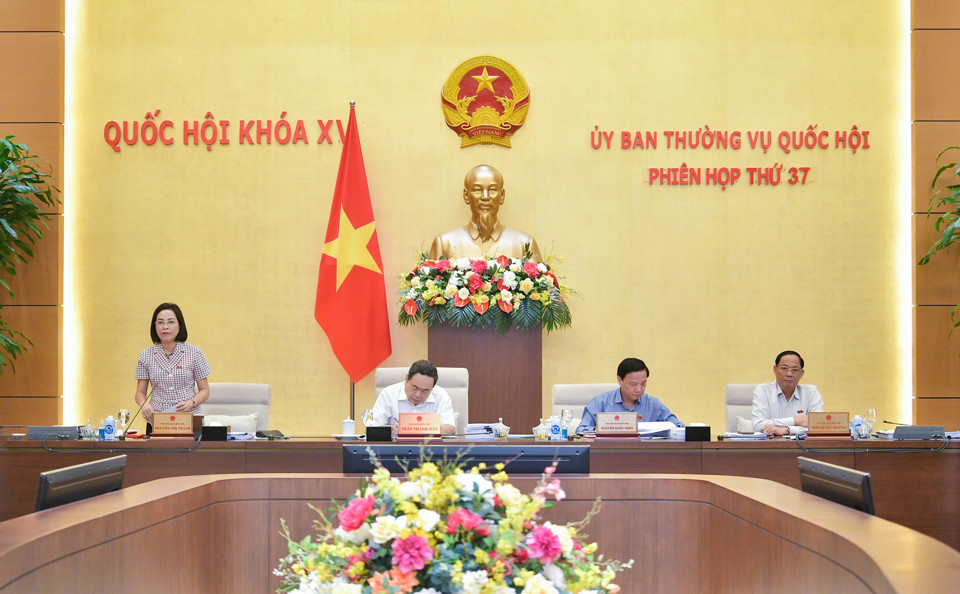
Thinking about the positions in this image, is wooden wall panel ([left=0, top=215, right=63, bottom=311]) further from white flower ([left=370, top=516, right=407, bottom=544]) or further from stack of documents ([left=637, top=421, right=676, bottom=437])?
white flower ([left=370, top=516, right=407, bottom=544])

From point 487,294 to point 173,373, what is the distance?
187 centimetres

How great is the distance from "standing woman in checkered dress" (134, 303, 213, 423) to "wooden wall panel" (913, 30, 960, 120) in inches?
198

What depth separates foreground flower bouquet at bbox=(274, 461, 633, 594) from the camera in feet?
4.79

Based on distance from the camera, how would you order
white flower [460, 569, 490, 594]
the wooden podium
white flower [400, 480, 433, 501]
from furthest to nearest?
1. the wooden podium
2. white flower [400, 480, 433, 501]
3. white flower [460, 569, 490, 594]

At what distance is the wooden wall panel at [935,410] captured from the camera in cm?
638

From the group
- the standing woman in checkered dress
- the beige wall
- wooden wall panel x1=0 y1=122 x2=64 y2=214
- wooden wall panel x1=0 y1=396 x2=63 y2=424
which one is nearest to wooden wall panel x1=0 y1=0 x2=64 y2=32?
the beige wall

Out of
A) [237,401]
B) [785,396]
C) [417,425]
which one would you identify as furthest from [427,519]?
[785,396]

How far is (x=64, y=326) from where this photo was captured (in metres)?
6.46

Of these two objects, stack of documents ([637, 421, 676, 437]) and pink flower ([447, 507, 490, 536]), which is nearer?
pink flower ([447, 507, 490, 536])

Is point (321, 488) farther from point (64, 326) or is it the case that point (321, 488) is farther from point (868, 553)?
point (64, 326)

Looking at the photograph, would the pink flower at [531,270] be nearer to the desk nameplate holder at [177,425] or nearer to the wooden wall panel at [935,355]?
the desk nameplate holder at [177,425]

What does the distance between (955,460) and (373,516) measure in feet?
11.5

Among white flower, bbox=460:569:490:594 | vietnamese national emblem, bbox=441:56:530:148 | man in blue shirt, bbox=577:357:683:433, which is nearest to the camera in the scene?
white flower, bbox=460:569:490:594

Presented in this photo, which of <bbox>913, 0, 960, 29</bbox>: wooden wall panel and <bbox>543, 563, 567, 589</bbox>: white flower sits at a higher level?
<bbox>913, 0, 960, 29</bbox>: wooden wall panel
